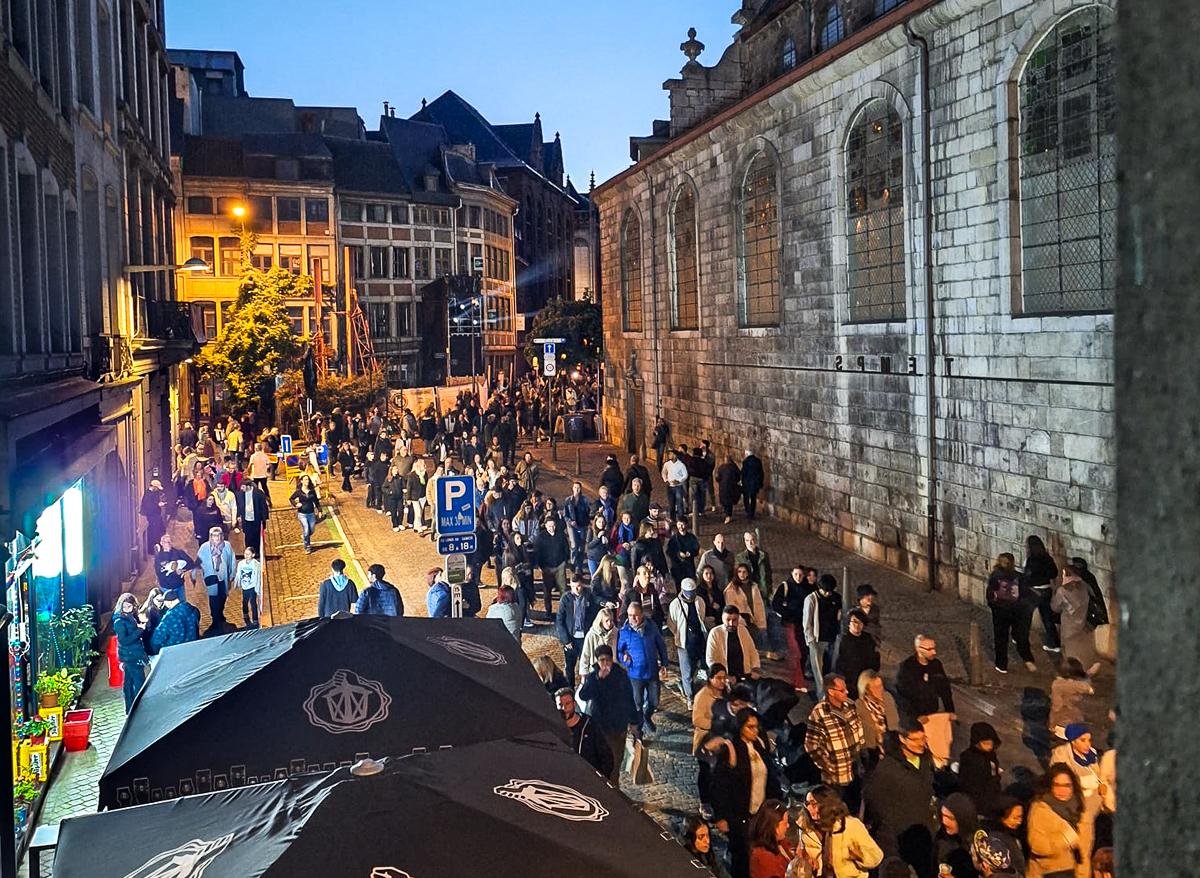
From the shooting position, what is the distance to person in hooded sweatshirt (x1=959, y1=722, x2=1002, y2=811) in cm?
730

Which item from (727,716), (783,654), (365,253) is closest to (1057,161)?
(783,654)

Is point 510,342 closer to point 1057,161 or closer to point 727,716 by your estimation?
point 1057,161

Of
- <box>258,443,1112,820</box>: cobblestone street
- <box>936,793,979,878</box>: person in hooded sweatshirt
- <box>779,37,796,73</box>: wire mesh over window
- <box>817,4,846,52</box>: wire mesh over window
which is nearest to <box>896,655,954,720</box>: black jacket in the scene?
<box>258,443,1112,820</box>: cobblestone street

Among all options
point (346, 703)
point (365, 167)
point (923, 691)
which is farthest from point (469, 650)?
point (365, 167)

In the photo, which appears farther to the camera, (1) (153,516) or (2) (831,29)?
(2) (831,29)

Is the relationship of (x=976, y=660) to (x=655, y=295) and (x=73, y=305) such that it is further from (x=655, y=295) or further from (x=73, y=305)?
(x=655, y=295)

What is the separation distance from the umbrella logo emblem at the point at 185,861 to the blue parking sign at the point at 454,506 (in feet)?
28.2

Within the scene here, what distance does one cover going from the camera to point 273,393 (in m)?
42.2

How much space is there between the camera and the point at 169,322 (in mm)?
26781

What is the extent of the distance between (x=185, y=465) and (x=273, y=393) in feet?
54.1

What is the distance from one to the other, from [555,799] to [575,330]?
1832 inches

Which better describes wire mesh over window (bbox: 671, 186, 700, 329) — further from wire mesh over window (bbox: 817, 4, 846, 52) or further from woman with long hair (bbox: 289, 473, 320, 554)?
woman with long hair (bbox: 289, 473, 320, 554)

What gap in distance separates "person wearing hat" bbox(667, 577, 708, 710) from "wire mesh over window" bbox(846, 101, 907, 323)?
Result: 8797 mm

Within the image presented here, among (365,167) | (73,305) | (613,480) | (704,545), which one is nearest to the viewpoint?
(73,305)
